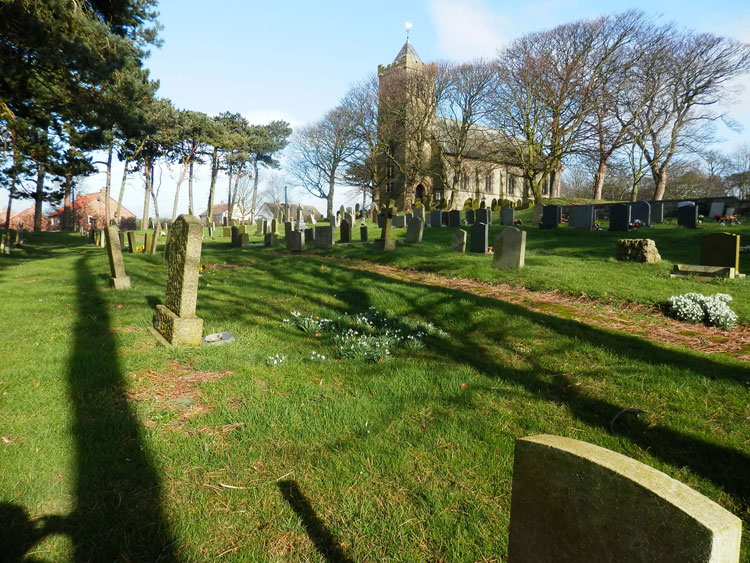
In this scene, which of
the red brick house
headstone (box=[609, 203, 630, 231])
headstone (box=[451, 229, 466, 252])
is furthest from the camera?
the red brick house

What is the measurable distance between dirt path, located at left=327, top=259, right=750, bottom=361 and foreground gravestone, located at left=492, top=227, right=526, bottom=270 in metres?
1.30

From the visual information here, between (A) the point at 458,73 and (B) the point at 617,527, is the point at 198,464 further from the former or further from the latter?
(A) the point at 458,73

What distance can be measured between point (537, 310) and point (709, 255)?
5.52m

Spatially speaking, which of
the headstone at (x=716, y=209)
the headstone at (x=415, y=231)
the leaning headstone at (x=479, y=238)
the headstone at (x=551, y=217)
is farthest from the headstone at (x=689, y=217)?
the headstone at (x=415, y=231)

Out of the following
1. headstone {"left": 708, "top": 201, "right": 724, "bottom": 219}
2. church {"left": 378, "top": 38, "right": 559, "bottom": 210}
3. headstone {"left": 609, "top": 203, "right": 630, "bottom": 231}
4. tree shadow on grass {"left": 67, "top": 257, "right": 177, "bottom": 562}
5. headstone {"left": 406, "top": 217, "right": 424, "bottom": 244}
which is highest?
church {"left": 378, "top": 38, "right": 559, "bottom": 210}

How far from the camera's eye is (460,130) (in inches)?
1615

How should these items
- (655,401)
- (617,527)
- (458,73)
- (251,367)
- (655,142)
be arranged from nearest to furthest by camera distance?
(617,527) < (655,401) < (251,367) < (655,142) < (458,73)

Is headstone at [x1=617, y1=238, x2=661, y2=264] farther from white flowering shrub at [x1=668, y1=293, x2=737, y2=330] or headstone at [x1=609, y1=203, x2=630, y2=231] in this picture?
headstone at [x1=609, y1=203, x2=630, y2=231]

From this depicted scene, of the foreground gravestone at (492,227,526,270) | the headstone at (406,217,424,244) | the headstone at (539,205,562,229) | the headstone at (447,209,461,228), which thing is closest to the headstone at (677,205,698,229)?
the headstone at (539,205,562,229)

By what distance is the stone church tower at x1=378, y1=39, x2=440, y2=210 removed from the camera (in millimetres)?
38500

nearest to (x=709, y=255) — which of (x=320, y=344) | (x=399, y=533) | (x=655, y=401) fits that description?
(x=655, y=401)

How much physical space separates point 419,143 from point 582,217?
25581mm

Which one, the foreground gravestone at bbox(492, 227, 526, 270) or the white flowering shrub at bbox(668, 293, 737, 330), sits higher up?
the foreground gravestone at bbox(492, 227, 526, 270)

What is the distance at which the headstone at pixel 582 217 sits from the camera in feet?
58.1
